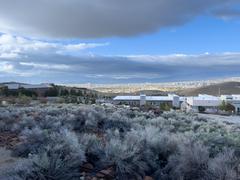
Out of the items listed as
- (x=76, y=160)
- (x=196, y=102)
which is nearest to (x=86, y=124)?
(x=76, y=160)

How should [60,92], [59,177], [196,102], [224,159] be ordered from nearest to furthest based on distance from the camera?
[59,177], [224,159], [196,102], [60,92]

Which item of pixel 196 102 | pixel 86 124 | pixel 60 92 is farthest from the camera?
pixel 60 92

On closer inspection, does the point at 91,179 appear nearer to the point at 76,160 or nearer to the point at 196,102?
the point at 76,160

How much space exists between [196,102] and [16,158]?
85941mm

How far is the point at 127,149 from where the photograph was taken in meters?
9.57

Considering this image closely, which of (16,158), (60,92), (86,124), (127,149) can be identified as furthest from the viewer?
(60,92)

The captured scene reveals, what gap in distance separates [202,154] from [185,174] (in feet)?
2.37

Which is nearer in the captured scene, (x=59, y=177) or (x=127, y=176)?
(x=59, y=177)

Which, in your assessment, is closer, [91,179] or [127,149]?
[91,179]

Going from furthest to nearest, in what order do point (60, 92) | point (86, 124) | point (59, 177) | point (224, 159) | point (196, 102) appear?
point (60, 92) < point (196, 102) < point (86, 124) < point (224, 159) < point (59, 177)

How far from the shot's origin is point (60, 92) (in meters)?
102

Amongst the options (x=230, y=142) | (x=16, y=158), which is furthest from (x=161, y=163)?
(x=16, y=158)

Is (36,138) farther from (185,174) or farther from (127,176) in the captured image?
(185,174)

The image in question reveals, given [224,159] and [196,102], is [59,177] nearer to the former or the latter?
[224,159]
